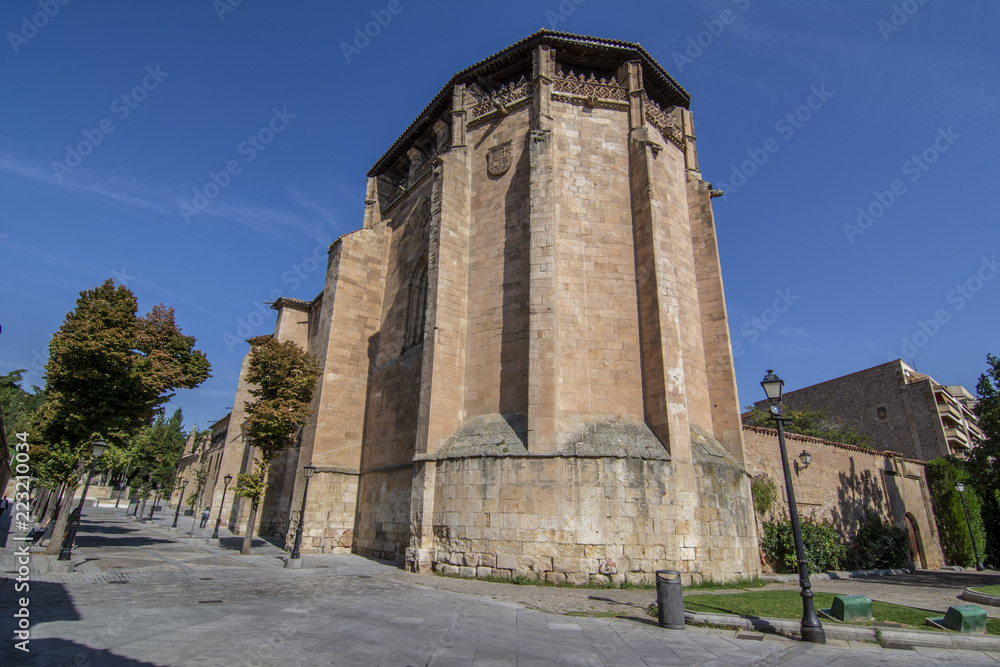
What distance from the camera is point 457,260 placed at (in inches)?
583

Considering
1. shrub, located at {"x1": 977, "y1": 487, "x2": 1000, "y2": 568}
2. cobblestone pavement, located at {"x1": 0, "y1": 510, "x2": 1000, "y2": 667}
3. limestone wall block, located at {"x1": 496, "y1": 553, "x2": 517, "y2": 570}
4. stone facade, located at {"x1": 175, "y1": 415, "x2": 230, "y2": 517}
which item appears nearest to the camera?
cobblestone pavement, located at {"x1": 0, "y1": 510, "x2": 1000, "y2": 667}

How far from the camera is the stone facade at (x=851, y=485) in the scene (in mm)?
16359

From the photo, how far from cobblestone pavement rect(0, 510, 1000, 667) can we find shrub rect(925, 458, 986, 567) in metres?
22.9

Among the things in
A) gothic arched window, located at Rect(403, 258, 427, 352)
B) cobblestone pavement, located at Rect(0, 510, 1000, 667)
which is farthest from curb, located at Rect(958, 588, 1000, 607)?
gothic arched window, located at Rect(403, 258, 427, 352)

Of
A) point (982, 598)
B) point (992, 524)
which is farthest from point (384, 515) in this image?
point (992, 524)

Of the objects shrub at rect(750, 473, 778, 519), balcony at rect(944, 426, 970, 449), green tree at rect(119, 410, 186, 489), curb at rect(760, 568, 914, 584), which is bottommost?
curb at rect(760, 568, 914, 584)

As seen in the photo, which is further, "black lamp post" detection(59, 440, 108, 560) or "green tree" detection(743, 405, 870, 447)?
"green tree" detection(743, 405, 870, 447)

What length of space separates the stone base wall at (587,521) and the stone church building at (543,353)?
0.04 meters

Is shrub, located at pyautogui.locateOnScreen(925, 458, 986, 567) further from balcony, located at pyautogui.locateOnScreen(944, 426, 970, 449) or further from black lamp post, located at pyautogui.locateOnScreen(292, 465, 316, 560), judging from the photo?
black lamp post, located at pyautogui.locateOnScreen(292, 465, 316, 560)

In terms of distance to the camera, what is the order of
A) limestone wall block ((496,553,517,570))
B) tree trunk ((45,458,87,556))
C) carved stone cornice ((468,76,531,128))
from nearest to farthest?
1. limestone wall block ((496,553,517,570))
2. tree trunk ((45,458,87,556))
3. carved stone cornice ((468,76,531,128))

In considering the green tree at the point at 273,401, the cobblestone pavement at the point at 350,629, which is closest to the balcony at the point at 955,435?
the cobblestone pavement at the point at 350,629

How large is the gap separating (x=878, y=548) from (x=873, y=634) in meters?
14.6

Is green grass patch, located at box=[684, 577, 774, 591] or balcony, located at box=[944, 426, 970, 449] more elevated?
balcony, located at box=[944, 426, 970, 449]

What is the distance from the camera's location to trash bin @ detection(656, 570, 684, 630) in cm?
699
